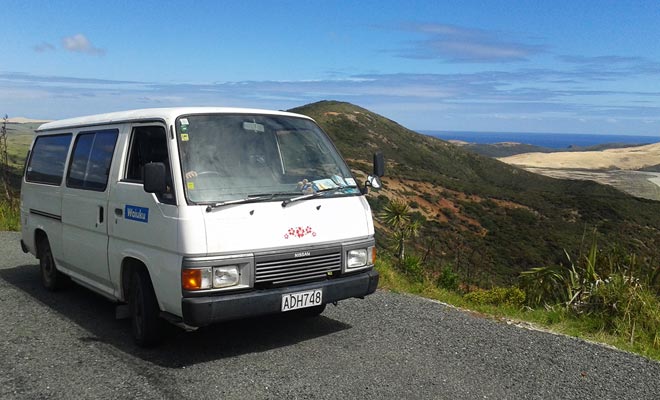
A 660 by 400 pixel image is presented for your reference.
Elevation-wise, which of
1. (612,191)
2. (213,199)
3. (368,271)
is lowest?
(612,191)

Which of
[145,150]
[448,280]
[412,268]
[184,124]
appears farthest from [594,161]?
[184,124]

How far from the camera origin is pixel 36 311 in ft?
22.7

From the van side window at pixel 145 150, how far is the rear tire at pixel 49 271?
2429mm

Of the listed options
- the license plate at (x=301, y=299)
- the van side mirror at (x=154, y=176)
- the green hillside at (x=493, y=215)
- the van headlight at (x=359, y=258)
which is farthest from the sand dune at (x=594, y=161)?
the van side mirror at (x=154, y=176)

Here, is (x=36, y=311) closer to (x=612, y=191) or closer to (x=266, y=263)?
(x=266, y=263)

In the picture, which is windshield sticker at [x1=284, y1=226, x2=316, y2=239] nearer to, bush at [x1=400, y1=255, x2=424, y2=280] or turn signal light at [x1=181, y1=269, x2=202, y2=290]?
turn signal light at [x1=181, y1=269, x2=202, y2=290]

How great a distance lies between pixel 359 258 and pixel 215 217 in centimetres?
145

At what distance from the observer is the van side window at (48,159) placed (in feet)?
23.6

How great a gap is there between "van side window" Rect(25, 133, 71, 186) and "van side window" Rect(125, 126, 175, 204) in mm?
1677

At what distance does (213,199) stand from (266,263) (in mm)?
666

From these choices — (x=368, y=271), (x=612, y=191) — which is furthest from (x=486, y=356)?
(x=612, y=191)

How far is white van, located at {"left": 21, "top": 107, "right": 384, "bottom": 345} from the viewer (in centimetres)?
498

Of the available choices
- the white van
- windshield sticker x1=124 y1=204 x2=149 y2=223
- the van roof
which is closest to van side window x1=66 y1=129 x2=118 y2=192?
the white van

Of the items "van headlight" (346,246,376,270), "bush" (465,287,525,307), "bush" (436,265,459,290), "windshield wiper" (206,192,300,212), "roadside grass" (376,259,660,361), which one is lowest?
"bush" (436,265,459,290)
